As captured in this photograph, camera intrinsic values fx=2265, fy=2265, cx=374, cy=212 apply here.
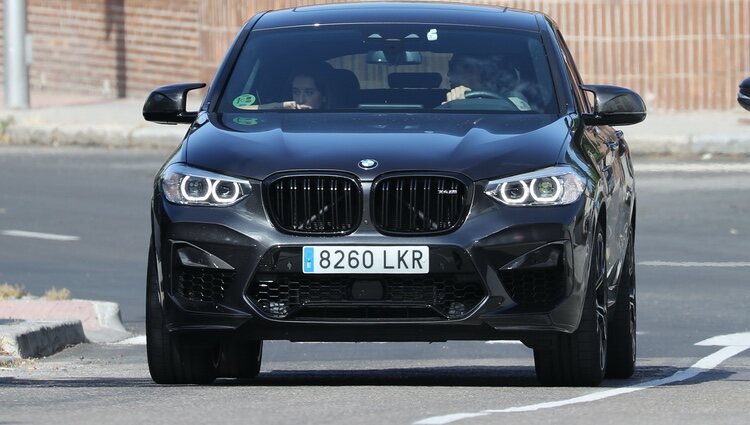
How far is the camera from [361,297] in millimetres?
8367

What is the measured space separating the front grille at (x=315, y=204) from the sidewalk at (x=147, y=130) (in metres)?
14.0

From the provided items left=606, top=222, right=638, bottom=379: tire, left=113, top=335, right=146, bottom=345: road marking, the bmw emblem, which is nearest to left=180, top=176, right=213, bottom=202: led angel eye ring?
the bmw emblem

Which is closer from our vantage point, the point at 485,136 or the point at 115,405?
the point at 115,405

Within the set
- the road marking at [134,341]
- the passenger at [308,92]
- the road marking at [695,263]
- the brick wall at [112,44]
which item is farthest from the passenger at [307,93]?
the brick wall at [112,44]

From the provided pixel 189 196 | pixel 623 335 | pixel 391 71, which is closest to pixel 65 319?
pixel 391 71

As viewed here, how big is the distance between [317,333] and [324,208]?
471 millimetres

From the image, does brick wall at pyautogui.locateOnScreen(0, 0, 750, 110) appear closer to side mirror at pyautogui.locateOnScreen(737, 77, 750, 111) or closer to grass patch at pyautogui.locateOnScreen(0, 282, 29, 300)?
grass patch at pyautogui.locateOnScreen(0, 282, 29, 300)

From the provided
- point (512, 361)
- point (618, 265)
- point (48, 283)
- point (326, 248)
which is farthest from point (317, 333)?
point (48, 283)

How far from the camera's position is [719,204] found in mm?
18641

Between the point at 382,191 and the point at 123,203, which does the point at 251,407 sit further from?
the point at 123,203

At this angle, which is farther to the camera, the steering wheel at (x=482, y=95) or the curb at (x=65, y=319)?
the curb at (x=65, y=319)

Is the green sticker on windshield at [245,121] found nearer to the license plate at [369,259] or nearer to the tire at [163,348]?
the tire at [163,348]

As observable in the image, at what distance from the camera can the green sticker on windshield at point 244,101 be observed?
31.2 feet

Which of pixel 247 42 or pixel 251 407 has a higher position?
pixel 247 42
